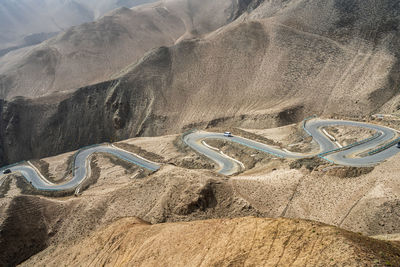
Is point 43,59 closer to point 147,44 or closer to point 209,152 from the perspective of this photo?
point 147,44

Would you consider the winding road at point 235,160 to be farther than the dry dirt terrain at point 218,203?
Yes

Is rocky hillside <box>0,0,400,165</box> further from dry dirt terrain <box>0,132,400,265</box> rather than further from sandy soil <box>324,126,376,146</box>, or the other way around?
dry dirt terrain <box>0,132,400,265</box>

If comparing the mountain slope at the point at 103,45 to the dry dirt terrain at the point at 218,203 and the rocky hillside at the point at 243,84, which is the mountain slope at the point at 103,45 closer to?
the rocky hillside at the point at 243,84

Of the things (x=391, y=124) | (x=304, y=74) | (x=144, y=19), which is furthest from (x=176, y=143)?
(x=144, y=19)

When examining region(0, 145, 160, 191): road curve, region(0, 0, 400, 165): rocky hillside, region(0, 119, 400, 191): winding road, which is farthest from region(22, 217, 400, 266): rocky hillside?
region(0, 0, 400, 165): rocky hillside

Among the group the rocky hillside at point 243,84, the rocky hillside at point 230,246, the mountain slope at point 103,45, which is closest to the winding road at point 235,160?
the rocky hillside at point 243,84
